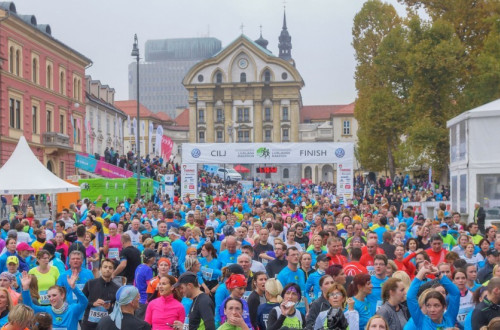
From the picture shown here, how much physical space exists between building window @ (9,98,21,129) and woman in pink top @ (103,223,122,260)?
99.7ft

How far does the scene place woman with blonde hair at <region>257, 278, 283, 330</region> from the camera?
8125mm

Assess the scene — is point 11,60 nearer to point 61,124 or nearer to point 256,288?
point 61,124

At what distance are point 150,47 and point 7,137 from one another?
15408 cm

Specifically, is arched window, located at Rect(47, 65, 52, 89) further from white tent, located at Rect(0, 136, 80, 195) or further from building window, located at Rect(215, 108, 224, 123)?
building window, located at Rect(215, 108, 224, 123)

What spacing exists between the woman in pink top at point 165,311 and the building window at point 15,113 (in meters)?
37.2

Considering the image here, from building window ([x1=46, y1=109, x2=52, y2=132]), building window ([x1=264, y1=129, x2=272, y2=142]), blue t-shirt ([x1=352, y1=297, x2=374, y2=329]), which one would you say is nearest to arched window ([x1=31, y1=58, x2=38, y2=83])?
building window ([x1=46, y1=109, x2=52, y2=132])

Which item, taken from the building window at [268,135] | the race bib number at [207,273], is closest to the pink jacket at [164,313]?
the race bib number at [207,273]

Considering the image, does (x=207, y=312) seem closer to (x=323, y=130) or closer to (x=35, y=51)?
(x=35, y=51)

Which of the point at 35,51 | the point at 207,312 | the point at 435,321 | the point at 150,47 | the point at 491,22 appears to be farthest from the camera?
the point at 150,47

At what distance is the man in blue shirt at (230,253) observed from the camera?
37.9ft

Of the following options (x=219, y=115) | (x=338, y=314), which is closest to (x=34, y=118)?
(x=338, y=314)

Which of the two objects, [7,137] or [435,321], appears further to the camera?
[7,137]

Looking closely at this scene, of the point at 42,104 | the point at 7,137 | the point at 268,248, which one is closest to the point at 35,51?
the point at 42,104

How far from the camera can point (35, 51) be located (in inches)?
1853
